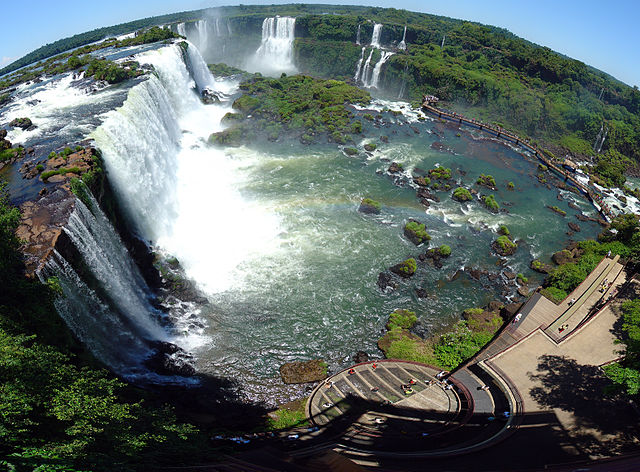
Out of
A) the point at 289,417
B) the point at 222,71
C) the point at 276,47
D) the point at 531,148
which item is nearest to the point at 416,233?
the point at 289,417

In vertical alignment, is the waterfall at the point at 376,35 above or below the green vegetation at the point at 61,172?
above

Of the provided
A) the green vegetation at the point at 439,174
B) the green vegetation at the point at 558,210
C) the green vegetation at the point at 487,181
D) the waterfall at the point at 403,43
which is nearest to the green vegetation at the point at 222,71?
the waterfall at the point at 403,43

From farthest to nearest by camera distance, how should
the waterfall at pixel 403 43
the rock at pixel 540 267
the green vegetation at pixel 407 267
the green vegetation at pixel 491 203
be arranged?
the waterfall at pixel 403 43 < the green vegetation at pixel 491 203 < the rock at pixel 540 267 < the green vegetation at pixel 407 267

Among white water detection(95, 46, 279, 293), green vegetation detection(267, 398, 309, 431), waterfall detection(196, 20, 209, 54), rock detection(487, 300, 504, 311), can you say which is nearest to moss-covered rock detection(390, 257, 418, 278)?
rock detection(487, 300, 504, 311)

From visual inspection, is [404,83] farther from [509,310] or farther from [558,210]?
[509,310]

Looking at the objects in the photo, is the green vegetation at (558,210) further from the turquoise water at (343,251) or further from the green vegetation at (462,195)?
the green vegetation at (462,195)

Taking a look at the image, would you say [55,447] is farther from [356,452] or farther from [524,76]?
[524,76]

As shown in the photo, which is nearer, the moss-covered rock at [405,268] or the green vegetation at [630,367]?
the green vegetation at [630,367]

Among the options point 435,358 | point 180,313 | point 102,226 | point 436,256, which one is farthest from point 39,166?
point 436,256
